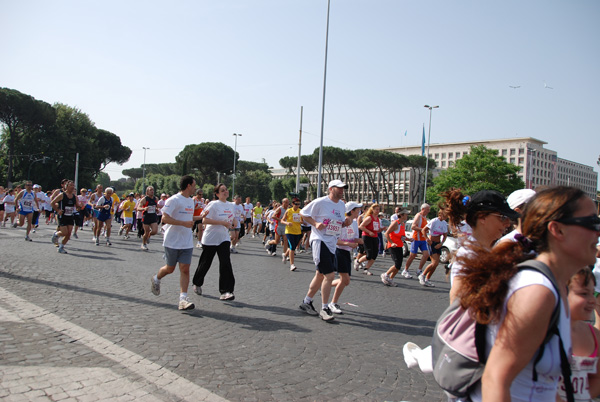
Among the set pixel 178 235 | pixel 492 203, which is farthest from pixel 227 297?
pixel 492 203

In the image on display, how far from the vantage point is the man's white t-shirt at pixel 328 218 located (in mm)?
6383

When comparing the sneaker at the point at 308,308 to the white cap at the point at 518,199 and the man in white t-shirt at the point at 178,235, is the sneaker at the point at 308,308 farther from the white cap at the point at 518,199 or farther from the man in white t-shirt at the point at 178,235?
the white cap at the point at 518,199

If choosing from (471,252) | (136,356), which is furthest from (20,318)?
(471,252)

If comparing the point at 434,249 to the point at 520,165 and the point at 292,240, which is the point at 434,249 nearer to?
the point at 292,240

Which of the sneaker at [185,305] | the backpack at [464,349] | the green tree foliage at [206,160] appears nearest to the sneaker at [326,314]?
the sneaker at [185,305]

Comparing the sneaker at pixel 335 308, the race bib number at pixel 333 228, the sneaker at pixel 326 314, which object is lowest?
the sneaker at pixel 335 308

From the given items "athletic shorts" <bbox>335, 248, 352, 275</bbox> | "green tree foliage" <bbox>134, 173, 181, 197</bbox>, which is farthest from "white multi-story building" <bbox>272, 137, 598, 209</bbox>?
"athletic shorts" <bbox>335, 248, 352, 275</bbox>

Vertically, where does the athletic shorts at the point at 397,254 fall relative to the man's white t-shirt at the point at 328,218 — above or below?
below

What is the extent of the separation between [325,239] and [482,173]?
54942 mm

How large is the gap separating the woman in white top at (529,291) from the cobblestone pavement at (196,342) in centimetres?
221

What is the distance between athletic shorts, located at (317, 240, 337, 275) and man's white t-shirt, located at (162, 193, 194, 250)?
5.92ft

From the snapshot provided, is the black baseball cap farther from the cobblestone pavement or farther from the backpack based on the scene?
the cobblestone pavement

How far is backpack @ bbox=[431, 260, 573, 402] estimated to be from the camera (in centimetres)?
147

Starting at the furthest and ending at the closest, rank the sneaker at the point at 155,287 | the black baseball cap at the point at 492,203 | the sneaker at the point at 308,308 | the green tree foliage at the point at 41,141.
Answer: the green tree foliage at the point at 41,141 → the sneaker at the point at 155,287 → the sneaker at the point at 308,308 → the black baseball cap at the point at 492,203
